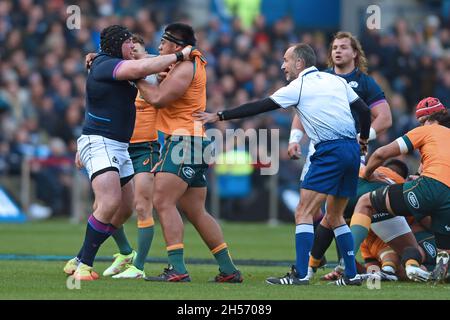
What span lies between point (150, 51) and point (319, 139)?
14526mm

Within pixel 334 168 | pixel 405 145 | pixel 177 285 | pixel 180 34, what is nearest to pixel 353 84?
pixel 405 145

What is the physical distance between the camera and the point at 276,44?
28.8 m

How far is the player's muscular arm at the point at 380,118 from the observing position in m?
12.9

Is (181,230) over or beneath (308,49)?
beneath

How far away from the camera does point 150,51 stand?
25266mm

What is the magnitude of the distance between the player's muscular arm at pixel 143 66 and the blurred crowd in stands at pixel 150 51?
1301 cm

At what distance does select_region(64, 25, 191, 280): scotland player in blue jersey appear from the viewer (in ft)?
36.6

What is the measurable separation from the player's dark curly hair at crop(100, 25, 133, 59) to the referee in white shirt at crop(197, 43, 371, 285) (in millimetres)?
1082

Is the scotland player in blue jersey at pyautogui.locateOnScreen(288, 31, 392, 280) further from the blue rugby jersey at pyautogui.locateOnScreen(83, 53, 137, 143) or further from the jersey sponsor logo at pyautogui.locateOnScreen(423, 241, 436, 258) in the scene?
the blue rugby jersey at pyautogui.locateOnScreen(83, 53, 137, 143)

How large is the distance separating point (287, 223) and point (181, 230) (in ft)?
41.7

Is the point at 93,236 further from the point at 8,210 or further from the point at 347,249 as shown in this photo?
the point at 8,210
